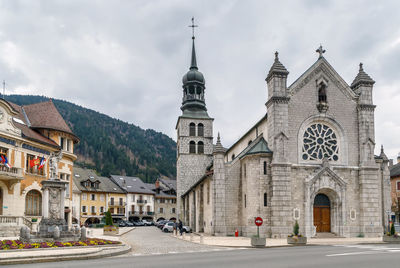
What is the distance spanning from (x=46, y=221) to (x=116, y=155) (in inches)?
6687

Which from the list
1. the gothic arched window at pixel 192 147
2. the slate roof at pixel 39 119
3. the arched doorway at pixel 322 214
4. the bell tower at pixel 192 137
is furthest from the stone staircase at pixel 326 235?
the gothic arched window at pixel 192 147

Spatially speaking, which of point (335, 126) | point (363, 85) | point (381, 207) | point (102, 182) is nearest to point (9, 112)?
point (335, 126)

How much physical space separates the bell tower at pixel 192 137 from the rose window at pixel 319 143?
2788 cm

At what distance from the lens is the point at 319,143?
1448 inches

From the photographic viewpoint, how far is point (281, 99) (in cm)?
3553

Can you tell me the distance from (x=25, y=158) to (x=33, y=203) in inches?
174

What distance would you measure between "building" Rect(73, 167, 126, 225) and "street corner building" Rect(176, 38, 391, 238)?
48.2 m

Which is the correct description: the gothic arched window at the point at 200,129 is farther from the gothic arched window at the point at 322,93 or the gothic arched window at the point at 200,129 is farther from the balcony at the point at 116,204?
the balcony at the point at 116,204

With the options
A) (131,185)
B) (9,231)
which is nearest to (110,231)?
(9,231)

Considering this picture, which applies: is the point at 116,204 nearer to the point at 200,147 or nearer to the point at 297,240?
the point at 200,147

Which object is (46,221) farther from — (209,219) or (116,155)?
(116,155)

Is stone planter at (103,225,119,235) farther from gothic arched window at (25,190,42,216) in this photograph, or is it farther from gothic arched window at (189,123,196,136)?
gothic arched window at (189,123,196,136)

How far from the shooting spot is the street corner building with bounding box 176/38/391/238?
3462 cm

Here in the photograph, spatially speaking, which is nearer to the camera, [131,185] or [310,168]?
[310,168]
